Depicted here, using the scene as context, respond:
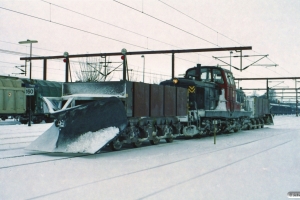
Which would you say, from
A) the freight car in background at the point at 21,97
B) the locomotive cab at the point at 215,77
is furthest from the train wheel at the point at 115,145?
the freight car in background at the point at 21,97

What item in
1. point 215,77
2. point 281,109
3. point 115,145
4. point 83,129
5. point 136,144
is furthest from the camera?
point 281,109

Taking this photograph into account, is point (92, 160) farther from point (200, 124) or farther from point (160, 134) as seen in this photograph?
point (200, 124)

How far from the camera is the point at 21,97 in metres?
25.5

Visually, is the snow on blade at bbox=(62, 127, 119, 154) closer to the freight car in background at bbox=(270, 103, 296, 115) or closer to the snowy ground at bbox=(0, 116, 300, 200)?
the snowy ground at bbox=(0, 116, 300, 200)

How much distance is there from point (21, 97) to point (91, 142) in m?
17.4

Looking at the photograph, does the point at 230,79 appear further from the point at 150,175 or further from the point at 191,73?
the point at 150,175

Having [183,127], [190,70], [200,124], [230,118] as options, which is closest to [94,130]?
[183,127]

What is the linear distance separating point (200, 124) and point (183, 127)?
130 cm

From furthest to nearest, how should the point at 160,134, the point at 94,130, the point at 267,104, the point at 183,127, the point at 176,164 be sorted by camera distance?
the point at 267,104, the point at 183,127, the point at 160,134, the point at 94,130, the point at 176,164

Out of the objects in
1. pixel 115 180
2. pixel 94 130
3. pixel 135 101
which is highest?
pixel 135 101

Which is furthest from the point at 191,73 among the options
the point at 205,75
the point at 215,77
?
the point at 215,77

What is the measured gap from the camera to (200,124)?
54.4ft

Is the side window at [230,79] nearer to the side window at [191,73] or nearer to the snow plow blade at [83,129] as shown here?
the side window at [191,73]

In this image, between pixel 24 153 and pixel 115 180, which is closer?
pixel 115 180
